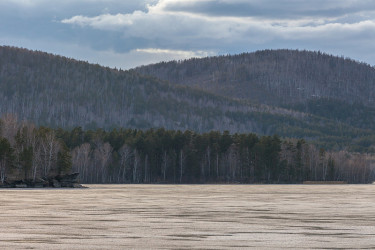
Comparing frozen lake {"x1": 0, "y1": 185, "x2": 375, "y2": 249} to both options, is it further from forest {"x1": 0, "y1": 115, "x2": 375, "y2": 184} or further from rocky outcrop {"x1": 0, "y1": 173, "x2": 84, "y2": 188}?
forest {"x1": 0, "y1": 115, "x2": 375, "y2": 184}

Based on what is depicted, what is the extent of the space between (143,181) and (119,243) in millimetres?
153062

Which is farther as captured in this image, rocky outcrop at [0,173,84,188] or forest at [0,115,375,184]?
forest at [0,115,375,184]

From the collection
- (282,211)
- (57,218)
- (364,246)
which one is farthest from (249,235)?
(282,211)

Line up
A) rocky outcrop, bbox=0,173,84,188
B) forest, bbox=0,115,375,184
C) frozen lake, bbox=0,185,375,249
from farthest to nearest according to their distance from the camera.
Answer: forest, bbox=0,115,375,184 → rocky outcrop, bbox=0,173,84,188 → frozen lake, bbox=0,185,375,249

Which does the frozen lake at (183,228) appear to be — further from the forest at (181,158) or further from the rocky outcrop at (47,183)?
the forest at (181,158)

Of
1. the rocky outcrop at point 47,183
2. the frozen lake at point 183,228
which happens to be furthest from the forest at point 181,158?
the frozen lake at point 183,228

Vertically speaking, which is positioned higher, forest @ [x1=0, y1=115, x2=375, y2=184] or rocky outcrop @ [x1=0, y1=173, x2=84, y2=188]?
forest @ [x1=0, y1=115, x2=375, y2=184]

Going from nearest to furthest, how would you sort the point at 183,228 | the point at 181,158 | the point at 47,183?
the point at 183,228 < the point at 47,183 < the point at 181,158

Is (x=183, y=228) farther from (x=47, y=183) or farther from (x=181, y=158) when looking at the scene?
(x=181, y=158)

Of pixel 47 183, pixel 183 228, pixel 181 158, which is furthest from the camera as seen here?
pixel 181 158

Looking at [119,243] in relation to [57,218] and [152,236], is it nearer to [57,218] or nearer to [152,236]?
[152,236]

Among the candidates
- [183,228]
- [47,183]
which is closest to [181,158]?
[47,183]

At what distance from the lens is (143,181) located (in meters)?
181

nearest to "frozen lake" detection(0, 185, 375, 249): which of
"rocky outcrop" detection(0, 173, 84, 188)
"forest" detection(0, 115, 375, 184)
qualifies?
"rocky outcrop" detection(0, 173, 84, 188)
